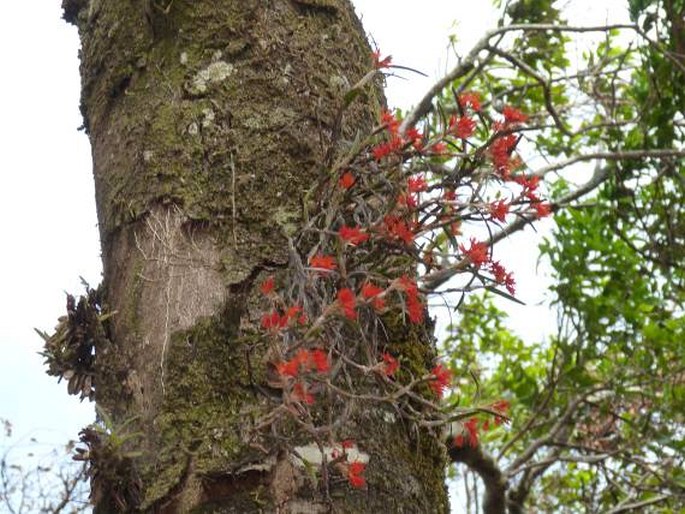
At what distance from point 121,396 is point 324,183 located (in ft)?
1.59

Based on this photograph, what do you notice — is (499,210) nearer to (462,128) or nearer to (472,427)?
(462,128)

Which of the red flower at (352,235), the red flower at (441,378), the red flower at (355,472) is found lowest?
the red flower at (355,472)

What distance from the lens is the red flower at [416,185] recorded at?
67.3 inches

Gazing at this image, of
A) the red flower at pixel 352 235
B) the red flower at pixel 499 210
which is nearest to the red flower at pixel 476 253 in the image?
the red flower at pixel 499 210

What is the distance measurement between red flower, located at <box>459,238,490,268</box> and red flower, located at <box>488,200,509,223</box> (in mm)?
89

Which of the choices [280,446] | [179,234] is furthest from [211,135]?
[280,446]

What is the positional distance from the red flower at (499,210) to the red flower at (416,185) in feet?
0.39

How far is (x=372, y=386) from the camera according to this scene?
168cm

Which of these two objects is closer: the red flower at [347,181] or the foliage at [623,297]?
the red flower at [347,181]

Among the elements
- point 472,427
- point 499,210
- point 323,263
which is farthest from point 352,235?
point 472,427

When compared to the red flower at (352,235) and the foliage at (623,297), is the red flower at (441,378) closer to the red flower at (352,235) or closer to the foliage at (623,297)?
the red flower at (352,235)

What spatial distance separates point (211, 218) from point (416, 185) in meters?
0.36

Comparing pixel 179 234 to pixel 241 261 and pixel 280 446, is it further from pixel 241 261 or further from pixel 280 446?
pixel 280 446

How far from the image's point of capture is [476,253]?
1646 mm
